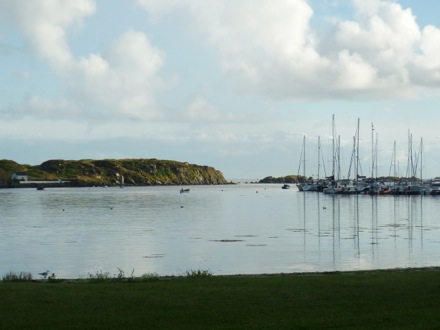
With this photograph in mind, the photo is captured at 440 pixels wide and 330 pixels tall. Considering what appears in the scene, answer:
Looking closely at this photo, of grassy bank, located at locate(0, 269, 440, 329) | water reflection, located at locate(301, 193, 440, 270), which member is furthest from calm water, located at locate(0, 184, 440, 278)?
grassy bank, located at locate(0, 269, 440, 329)

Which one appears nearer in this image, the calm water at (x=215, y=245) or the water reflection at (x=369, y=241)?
the calm water at (x=215, y=245)

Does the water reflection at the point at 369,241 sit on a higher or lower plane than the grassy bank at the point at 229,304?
lower

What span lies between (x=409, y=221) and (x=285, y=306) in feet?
173

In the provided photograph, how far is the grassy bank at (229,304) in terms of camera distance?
12.7m

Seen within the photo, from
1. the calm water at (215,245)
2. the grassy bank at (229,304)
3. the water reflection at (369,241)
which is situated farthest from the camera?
the water reflection at (369,241)

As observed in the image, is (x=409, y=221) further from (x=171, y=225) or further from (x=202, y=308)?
(x=202, y=308)

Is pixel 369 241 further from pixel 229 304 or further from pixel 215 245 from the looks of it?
pixel 229 304

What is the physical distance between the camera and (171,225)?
59219 mm

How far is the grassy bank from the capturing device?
12656 millimetres

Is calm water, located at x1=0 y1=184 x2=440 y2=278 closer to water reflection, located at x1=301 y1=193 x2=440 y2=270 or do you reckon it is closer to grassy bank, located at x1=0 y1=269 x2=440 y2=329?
water reflection, located at x1=301 y1=193 x2=440 y2=270

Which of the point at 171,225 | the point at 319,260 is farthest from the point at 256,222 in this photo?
the point at 319,260

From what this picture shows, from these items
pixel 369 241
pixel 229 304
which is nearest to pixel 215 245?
pixel 369 241

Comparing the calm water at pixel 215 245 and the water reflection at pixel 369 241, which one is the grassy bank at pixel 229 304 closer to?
the calm water at pixel 215 245

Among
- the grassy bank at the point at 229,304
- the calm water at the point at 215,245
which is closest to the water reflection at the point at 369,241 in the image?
the calm water at the point at 215,245
